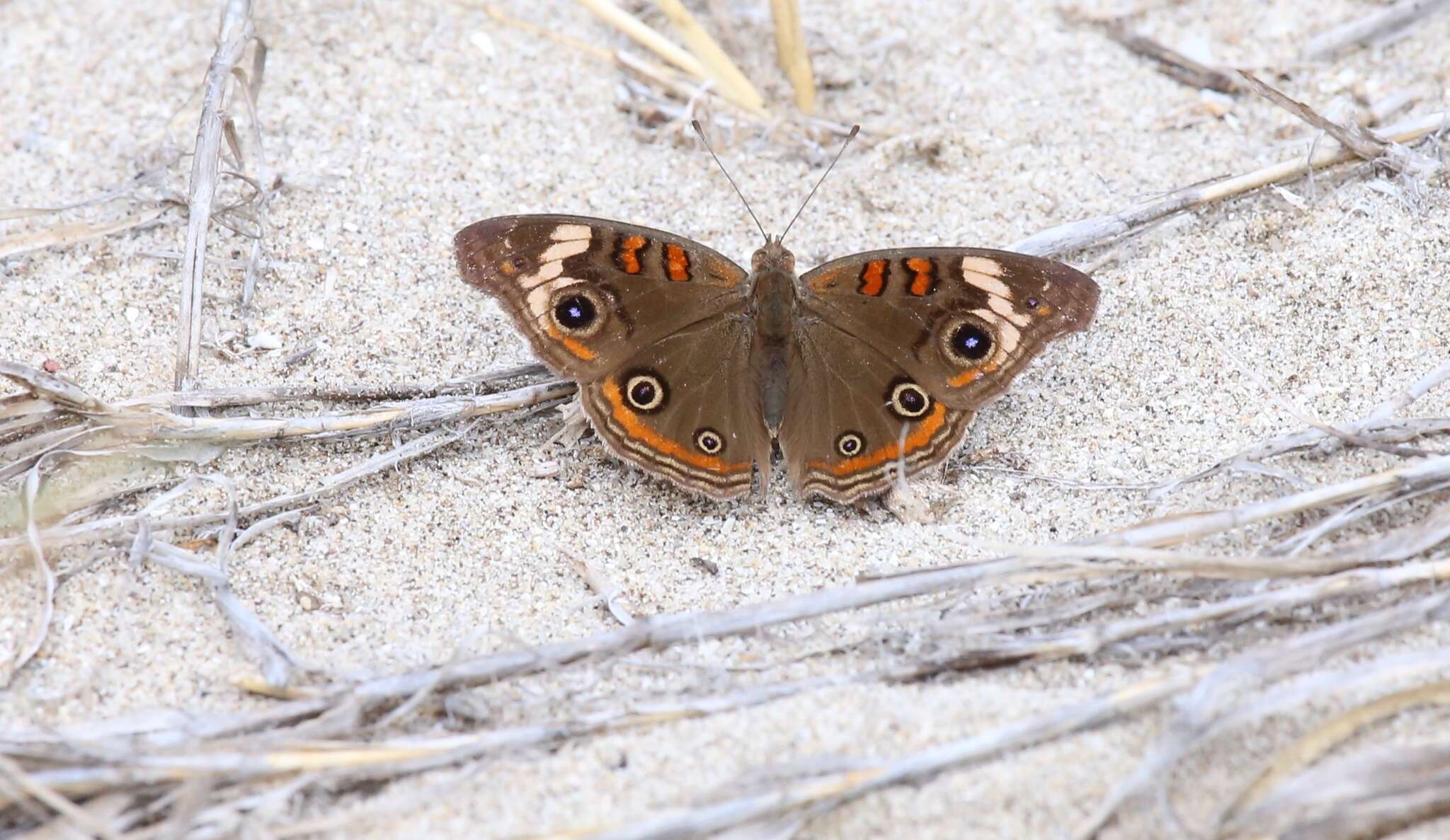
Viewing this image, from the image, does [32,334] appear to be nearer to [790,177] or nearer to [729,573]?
[729,573]

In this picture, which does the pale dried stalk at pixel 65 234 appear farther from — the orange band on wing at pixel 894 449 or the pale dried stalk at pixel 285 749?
the orange band on wing at pixel 894 449

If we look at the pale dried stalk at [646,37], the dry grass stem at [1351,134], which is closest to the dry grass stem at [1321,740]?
the dry grass stem at [1351,134]

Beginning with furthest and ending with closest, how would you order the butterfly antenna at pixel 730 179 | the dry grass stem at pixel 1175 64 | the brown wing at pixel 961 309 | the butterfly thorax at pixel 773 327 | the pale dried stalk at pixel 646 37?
the dry grass stem at pixel 1175 64 < the pale dried stalk at pixel 646 37 < the butterfly antenna at pixel 730 179 < the butterfly thorax at pixel 773 327 < the brown wing at pixel 961 309

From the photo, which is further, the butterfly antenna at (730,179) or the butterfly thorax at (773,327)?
the butterfly antenna at (730,179)

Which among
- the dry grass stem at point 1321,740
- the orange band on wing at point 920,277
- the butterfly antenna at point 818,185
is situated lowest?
the dry grass stem at point 1321,740

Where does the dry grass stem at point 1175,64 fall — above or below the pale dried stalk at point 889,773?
above

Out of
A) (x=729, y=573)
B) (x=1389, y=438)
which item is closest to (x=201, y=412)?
(x=729, y=573)

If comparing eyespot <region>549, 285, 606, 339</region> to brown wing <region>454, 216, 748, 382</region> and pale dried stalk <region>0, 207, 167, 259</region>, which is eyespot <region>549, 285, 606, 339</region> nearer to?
brown wing <region>454, 216, 748, 382</region>

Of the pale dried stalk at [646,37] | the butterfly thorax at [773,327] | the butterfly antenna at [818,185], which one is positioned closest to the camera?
the butterfly thorax at [773,327]
